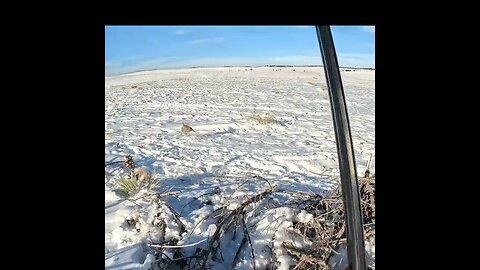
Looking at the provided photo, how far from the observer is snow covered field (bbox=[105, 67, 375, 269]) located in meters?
1.57

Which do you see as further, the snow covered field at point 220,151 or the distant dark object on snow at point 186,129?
Answer: the distant dark object on snow at point 186,129

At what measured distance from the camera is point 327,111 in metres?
2.54

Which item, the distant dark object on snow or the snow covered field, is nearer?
the snow covered field

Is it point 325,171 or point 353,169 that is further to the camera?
point 325,171

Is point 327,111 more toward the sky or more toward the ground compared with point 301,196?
more toward the sky

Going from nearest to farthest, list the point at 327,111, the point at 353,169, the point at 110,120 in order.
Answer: the point at 353,169 → the point at 110,120 → the point at 327,111

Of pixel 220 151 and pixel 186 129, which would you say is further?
pixel 186 129

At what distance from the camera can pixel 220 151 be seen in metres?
2.28

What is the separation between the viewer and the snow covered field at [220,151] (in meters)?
1.57
